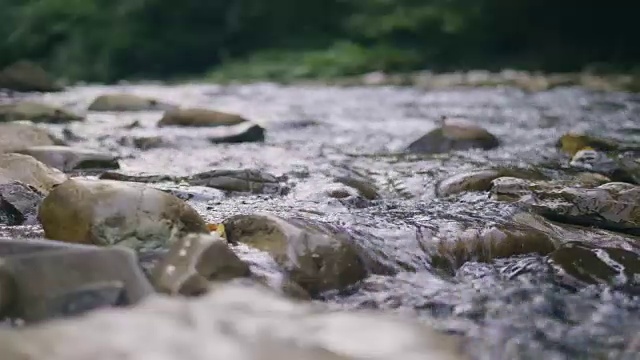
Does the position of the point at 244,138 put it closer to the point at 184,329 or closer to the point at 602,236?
the point at 602,236

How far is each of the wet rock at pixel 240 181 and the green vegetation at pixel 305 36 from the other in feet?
40.5

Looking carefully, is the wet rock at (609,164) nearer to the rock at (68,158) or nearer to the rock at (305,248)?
the rock at (305,248)

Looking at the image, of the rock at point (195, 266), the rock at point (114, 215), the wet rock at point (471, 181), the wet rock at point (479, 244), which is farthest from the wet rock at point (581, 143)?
the rock at point (195, 266)

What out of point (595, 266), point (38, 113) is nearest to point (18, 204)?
point (595, 266)

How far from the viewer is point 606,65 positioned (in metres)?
15.1

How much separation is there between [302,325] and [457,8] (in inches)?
693

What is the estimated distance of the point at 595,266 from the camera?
8.02 ft

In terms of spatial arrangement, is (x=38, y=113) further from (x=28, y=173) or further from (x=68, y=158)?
(x=28, y=173)

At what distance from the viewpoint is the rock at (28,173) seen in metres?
3.23

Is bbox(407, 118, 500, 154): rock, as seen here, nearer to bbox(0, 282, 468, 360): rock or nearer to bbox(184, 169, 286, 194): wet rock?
bbox(184, 169, 286, 194): wet rock

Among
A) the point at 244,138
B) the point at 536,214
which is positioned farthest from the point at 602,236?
the point at 244,138

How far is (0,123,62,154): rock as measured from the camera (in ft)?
14.0

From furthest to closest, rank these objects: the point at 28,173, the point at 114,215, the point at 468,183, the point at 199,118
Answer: the point at 199,118
the point at 468,183
the point at 28,173
the point at 114,215

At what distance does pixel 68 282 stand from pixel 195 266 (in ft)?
1.16
